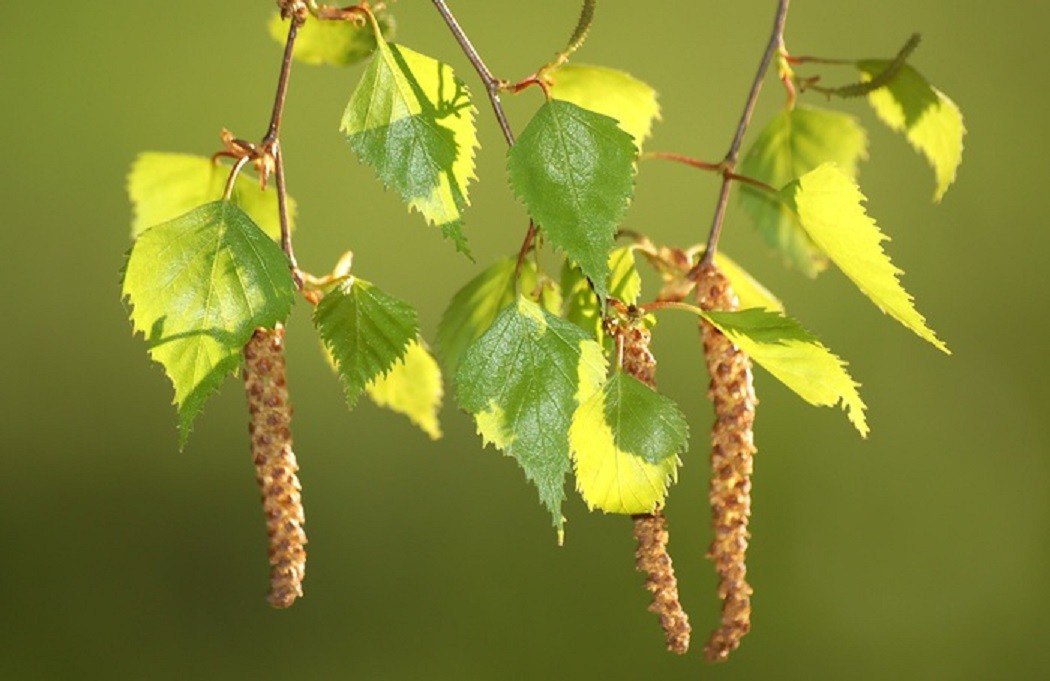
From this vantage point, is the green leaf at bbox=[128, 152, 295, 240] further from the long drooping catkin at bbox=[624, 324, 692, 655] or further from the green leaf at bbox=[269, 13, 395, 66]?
the long drooping catkin at bbox=[624, 324, 692, 655]

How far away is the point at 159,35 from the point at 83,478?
56cm

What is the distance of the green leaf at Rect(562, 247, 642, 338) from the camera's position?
444 millimetres

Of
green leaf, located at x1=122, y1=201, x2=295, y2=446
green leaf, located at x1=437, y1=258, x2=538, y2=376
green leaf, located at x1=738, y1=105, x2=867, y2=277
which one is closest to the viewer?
green leaf, located at x1=122, y1=201, x2=295, y2=446

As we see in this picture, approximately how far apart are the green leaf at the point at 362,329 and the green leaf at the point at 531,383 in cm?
3

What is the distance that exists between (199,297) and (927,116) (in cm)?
30

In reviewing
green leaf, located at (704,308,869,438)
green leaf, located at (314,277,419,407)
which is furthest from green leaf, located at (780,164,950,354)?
green leaf, located at (314,277,419,407)

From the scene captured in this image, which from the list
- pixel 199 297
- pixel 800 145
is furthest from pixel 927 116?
pixel 199 297

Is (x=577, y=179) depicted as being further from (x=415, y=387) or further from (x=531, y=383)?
(x=415, y=387)

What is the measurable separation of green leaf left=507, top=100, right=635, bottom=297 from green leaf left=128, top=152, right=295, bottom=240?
0.49ft

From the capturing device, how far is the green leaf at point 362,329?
15.3 inches

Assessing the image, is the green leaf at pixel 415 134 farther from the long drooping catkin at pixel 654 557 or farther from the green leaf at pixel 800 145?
the green leaf at pixel 800 145

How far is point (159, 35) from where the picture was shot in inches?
63.5

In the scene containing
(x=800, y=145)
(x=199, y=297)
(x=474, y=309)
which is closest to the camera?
(x=199, y=297)

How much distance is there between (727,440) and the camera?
1.52ft
